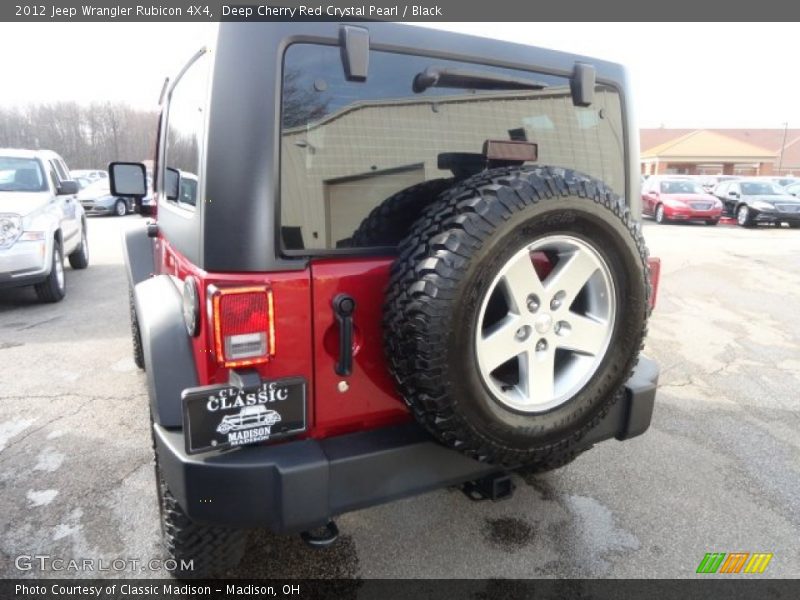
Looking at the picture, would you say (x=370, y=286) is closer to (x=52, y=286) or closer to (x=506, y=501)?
(x=506, y=501)

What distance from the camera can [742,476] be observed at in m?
3.08

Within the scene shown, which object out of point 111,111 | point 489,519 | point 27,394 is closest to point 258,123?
point 489,519

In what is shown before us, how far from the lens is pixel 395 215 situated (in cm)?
194

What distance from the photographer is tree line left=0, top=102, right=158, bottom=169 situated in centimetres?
5050

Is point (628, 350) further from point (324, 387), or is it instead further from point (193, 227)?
point (193, 227)

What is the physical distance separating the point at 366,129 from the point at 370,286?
532 mm

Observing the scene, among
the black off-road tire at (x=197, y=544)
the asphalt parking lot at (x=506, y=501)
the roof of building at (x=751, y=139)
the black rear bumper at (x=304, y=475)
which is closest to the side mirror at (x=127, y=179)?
the asphalt parking lot at (x=506, y=501)

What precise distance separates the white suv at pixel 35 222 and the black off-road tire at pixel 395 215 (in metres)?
5.82

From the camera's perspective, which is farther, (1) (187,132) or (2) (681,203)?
(2) (681,203)

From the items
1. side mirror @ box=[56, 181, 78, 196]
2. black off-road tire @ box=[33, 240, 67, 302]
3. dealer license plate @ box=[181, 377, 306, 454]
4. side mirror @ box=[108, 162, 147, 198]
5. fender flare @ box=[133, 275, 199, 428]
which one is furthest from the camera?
side mirror @ box=[56, 181, 78, 196]

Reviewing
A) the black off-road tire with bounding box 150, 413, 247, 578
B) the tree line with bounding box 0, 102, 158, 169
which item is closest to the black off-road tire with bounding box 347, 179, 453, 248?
the black off-road tire with bounding box 150, 413, 247, 578

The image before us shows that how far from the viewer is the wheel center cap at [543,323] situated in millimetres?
1924

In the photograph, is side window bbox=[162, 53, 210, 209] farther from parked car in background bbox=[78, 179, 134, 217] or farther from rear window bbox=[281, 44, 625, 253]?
parked car in background bbox=[78, 179, 134, 217]

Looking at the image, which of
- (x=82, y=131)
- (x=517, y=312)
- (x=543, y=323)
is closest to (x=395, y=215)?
(x=517, y=312)
